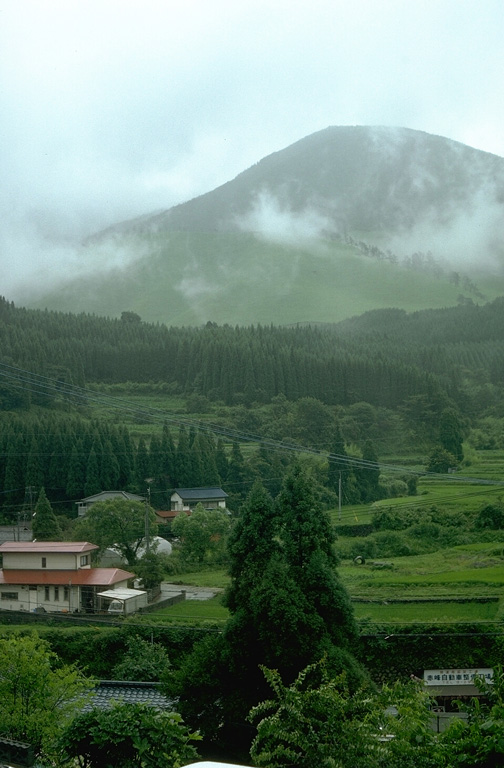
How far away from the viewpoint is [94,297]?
7544cm

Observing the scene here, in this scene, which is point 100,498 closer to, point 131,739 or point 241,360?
point 241,360

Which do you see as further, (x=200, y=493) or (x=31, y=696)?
(x=200, y=493)

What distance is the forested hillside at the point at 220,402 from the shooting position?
33.4 meters

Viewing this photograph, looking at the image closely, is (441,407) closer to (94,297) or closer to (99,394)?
(99,394)

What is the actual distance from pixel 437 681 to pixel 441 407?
2999cm

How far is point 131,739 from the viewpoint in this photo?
5.91m

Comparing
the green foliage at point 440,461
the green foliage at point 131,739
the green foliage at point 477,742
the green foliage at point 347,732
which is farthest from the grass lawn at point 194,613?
the green foliage at point 440,461

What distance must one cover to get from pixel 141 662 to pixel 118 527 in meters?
9.36

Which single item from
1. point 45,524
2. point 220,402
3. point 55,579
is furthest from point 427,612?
point 220,402

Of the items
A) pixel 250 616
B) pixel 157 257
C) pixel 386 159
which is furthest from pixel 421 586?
pixel 386 159

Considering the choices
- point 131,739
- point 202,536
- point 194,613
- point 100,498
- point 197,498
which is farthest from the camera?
point 197,498

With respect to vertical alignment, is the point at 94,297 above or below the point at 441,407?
above

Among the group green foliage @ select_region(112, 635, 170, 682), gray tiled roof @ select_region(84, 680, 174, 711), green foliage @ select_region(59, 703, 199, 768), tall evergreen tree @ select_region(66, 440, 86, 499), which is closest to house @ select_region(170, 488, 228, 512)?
tall evergreen tree @ select_region(66, 440, 86, 499)

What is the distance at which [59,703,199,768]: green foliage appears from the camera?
5.79m
